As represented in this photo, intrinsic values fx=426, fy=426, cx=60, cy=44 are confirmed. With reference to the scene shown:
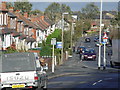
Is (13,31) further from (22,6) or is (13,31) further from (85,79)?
(22,6)

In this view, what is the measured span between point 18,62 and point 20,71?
49cm

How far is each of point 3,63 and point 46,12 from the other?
136m

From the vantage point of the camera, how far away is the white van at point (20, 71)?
62.0ft

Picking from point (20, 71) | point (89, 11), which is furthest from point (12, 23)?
point (89, 11)

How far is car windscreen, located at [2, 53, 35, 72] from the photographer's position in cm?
1912

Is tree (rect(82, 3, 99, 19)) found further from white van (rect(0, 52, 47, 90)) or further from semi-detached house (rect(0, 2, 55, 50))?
white van (rect(0, 52, 47, 90))

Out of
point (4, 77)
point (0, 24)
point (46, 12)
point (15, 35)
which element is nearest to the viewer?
point (4, 77)

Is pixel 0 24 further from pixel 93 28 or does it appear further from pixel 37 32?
pixel 93 28

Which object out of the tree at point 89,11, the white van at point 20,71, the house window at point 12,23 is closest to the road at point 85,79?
the white van at point 20,71

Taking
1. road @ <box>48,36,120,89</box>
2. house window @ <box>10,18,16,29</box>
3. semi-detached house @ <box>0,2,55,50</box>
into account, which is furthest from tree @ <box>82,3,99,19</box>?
road @ <box>48,36,120,89</box>

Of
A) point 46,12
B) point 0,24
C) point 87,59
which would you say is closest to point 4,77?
point 0,24

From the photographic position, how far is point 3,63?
63.2 ft

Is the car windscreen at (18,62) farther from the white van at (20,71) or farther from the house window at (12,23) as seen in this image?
the house window at (12,23)

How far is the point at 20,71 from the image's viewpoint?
19016 mm
